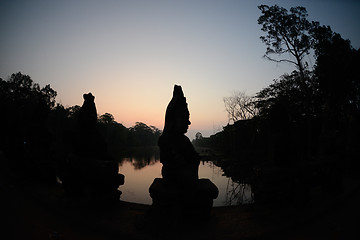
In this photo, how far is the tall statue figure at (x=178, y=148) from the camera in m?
3.89

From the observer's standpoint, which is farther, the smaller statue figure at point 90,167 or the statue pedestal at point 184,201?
the smaller statue figure at point 90,167

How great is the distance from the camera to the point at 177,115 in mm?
4238

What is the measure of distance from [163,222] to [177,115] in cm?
226

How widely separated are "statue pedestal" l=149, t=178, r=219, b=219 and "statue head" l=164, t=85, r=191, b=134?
1.27m

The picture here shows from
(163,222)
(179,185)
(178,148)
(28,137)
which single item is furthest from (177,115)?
(28,137)

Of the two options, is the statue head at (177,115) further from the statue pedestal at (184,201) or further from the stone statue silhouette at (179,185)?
the statue pedestal at (184,201)

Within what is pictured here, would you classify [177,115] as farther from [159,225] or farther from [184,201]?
[159,225]

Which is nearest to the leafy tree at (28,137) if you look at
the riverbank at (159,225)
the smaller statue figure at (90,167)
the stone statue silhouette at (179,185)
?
the riverbank at (159,225)

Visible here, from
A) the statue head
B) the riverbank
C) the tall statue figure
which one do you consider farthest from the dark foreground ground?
the statue head

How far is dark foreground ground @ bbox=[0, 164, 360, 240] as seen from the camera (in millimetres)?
3469

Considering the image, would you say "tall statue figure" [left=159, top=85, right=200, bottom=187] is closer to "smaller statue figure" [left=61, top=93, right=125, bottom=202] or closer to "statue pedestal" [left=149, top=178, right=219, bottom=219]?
"statue pedestal" [left=149, top=178, right=219, bottom=219]

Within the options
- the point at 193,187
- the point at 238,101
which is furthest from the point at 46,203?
the point at 238,101

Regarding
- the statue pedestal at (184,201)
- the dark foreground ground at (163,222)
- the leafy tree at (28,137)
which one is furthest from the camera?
the leafy tree at (28,137)

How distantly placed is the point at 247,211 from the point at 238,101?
2993 cm
